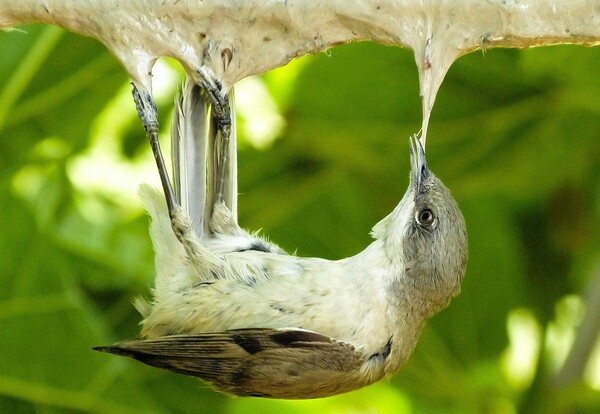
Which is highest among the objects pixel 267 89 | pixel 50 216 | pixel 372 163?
pixel 267 89

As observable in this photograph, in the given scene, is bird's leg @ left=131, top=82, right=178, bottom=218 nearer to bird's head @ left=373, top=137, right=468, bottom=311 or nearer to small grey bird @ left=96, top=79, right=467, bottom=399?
small grey bird @ left=96, top=79, right=467, bottom=399

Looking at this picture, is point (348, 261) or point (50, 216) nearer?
point (348, 261)

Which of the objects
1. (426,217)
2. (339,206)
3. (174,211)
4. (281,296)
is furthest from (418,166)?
(339,206)

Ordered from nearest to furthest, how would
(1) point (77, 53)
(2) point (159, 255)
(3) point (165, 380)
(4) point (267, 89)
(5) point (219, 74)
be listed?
(5) point (219, 74)
(2) point (159, 255)
(1) point (77, 53)
(4) point (267, 89)
(3) point (165, 380)

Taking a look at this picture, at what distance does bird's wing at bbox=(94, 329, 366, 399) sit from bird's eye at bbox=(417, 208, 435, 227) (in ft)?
1.38

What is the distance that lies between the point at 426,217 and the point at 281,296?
18.2 inches

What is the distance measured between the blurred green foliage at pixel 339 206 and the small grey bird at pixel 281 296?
2.01 feet

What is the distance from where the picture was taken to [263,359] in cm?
243

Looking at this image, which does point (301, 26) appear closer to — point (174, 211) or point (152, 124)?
point (152, 124)

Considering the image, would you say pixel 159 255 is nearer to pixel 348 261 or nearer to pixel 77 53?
pixel 348 261

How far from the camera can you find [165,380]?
3611 mm

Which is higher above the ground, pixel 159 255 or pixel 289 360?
pixel 159 255

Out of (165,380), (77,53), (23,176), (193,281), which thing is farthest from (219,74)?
(165,380)

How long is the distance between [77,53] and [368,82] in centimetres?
97
